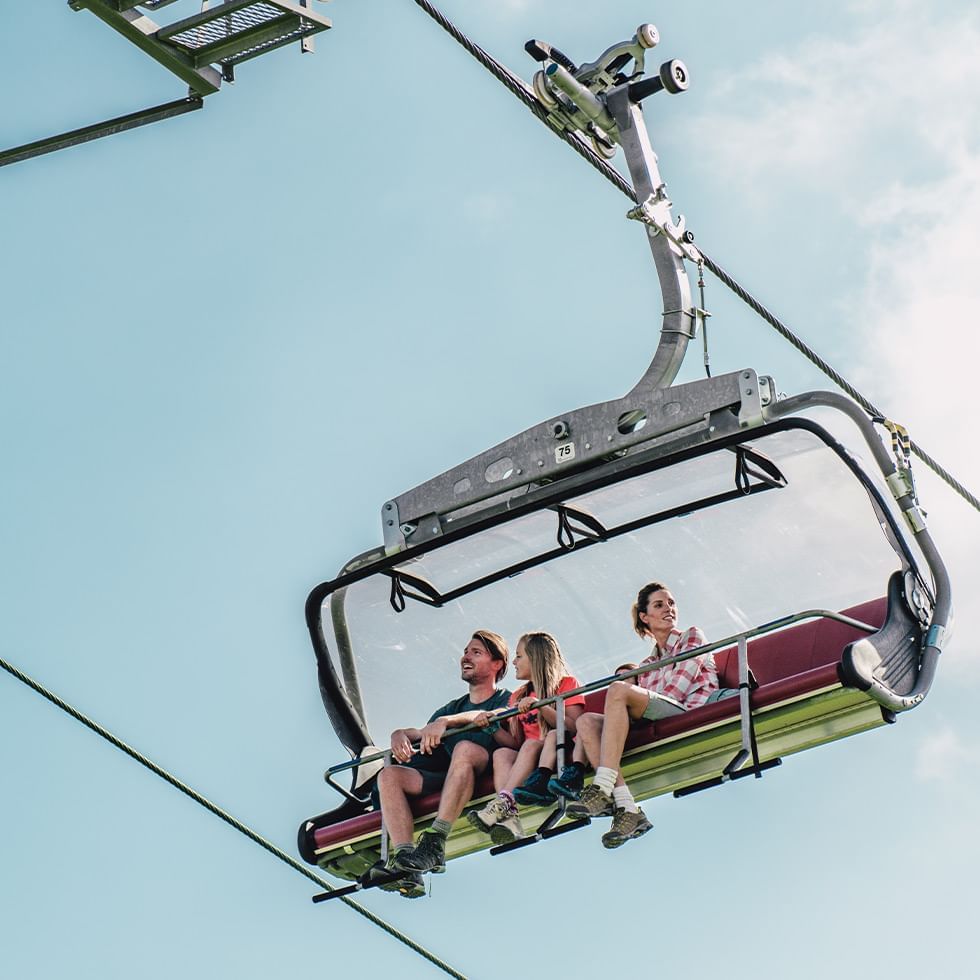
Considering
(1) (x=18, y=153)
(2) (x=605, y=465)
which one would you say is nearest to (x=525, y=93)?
Answer: (2) (x=605, y=465)

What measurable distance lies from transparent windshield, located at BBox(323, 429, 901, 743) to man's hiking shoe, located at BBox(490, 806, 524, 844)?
113 centimetres

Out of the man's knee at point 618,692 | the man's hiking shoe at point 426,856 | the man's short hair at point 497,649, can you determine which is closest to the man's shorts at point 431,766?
the man's hiking shoe at point 426,856

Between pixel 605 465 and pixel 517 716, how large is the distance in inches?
42.1

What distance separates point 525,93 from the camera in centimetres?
1020

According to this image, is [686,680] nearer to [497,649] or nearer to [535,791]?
[535,791]

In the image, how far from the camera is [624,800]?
9445 mm

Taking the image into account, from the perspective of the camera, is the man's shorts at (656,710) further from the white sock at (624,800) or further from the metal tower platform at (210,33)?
the metal tower platform at (210,33)

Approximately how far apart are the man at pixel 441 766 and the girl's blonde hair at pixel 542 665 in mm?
211

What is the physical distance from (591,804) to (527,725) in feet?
2.37

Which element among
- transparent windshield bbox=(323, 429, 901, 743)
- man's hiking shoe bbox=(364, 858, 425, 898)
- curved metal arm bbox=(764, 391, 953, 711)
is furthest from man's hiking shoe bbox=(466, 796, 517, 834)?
curved metal arm bbox=(764, 391, 953, 711)

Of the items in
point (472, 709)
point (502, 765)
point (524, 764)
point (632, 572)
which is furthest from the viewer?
point (632, 572)

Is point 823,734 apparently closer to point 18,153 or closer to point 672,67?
point 672,67

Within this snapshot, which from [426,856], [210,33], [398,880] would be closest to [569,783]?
[426,856]

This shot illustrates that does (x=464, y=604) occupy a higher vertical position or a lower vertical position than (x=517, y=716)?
higher
